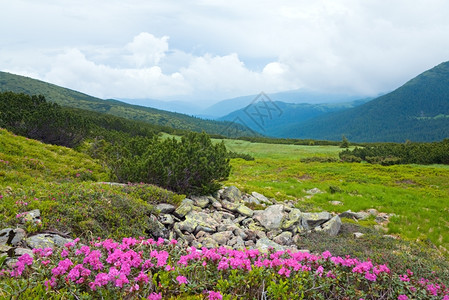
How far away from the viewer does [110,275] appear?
10.2ft

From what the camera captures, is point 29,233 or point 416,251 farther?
point 416,251

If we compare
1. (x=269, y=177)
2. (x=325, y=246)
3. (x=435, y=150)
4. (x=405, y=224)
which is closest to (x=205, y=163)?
(x=325, y=246)

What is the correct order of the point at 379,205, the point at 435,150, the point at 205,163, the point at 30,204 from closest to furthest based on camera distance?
1. the point at 30,204
2. the point at 205,163
3. the point at 379,205
4. the point at 435,150

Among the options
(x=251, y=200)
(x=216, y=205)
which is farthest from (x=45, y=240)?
(x=251, y=200)

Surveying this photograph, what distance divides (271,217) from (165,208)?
3.54 meters

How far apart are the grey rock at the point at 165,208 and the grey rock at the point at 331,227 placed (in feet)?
15.9

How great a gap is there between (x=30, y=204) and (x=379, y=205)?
555 inches

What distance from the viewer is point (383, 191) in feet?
54.7

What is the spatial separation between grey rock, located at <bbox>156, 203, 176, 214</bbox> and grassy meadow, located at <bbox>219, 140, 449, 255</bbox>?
5920 millimetres

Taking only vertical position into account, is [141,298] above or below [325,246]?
above

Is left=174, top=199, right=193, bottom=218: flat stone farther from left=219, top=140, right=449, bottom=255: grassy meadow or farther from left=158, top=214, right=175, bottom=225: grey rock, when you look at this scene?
left=219, top=140, right=449, bottom=255: grassy meadow

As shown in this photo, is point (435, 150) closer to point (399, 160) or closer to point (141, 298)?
point (399, 160)

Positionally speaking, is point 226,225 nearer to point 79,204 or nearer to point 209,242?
point 209,242

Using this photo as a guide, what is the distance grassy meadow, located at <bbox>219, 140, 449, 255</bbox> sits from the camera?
1058 centimetres
